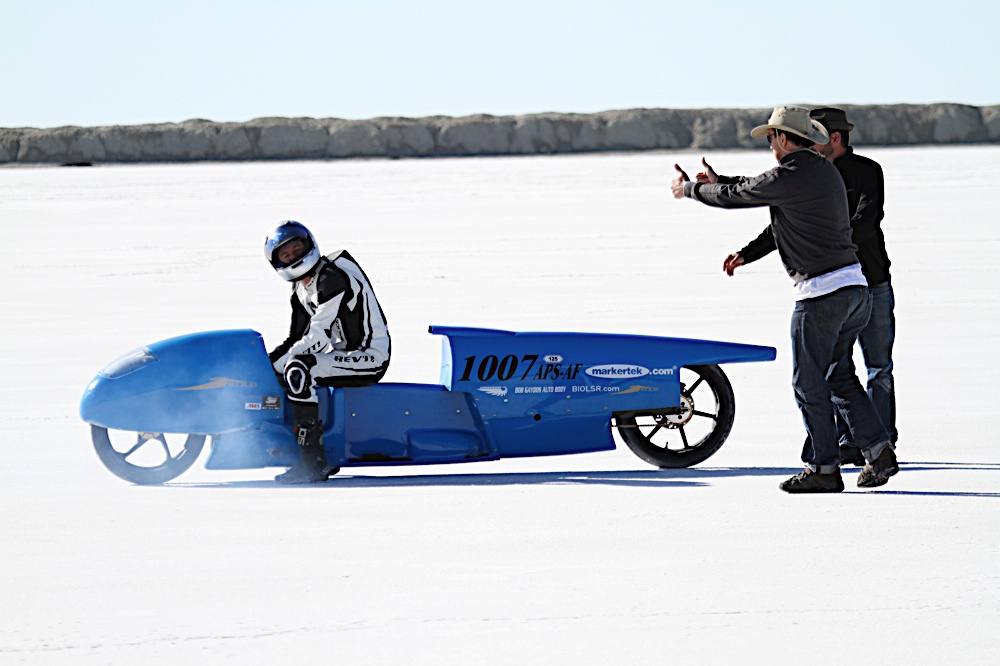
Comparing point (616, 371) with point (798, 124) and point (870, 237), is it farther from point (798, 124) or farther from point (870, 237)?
point (798, 124)

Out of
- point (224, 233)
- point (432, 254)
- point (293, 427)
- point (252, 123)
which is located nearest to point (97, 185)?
point (224, 233)

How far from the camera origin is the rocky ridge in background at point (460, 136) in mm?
109250

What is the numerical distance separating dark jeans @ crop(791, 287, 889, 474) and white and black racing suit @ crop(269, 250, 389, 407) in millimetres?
2204

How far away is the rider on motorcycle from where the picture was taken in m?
7.87

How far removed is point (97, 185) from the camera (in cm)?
5228

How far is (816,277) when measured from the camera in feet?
23.8

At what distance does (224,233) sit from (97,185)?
25.2 meters

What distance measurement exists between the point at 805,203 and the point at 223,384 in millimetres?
3136

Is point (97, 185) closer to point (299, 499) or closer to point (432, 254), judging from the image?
point (432, 254)

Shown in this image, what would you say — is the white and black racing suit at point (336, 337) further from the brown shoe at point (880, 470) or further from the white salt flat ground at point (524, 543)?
the brown shoe at point (880, 470)

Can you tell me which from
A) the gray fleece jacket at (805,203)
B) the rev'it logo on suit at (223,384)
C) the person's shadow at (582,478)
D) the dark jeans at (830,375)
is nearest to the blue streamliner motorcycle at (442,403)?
the rev'it logo on suit at (223,384)

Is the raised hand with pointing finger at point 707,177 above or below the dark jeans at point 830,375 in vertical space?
above

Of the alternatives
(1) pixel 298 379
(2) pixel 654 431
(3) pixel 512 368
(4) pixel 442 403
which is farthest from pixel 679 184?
(1) pixel 298 379

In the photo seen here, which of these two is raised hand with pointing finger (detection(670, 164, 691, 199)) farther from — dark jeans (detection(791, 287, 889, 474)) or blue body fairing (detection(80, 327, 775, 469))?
blue body fairing (detection(80, 327, 775, 469))
